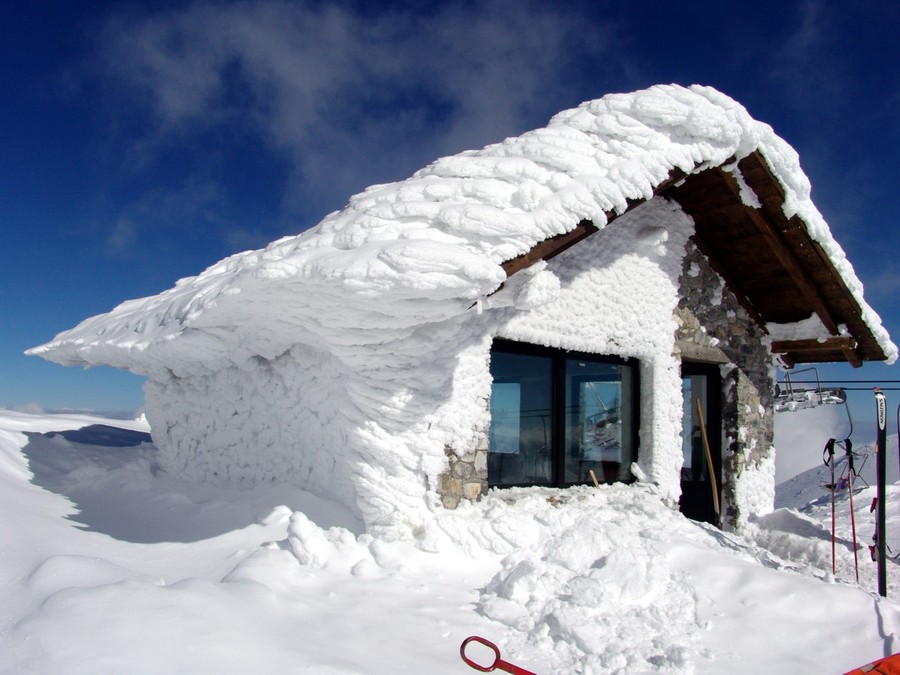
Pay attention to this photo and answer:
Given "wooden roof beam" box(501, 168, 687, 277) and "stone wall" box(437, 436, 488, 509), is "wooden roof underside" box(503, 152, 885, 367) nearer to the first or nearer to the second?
"wooden roof beam" box(501, 168, 687, 277)

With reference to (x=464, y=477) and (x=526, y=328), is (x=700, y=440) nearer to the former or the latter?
(x=526, y=328)

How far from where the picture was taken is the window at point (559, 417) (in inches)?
221

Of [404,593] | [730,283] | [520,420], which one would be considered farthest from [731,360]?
[404,593]

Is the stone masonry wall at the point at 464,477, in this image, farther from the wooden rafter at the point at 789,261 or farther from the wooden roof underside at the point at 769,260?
the wooden rafter at the point at 789,261

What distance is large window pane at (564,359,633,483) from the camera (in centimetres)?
616

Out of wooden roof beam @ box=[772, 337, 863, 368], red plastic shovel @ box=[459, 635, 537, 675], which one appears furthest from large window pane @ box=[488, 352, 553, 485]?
wooden roof beam @ box=[772, 337, 863, 368]

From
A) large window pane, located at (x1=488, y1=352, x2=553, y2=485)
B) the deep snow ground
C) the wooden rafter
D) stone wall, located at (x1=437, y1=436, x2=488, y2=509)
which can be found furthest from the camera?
the wooden rafter

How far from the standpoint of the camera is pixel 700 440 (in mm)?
7914

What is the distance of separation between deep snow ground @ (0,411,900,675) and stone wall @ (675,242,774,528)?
6.45 ft

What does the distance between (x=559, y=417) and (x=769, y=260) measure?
311 centimetres

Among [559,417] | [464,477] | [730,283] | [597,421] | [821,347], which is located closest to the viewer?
[464,477]

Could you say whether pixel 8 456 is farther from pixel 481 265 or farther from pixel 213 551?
pixel 481 265

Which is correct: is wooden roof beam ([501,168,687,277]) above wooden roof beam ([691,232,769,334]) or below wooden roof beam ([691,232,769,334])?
below

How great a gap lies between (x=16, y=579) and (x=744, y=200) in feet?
20.9
